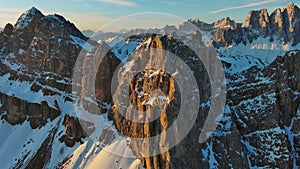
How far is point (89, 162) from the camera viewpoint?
11188cm

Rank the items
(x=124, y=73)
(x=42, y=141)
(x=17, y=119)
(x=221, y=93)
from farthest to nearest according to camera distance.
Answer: (x=17, y=119) → (x=42, y=141) → (x=124, y=73) → (x=221, y=93)

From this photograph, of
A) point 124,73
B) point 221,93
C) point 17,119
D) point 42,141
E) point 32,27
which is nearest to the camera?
point 221,93

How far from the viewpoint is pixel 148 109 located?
314 ft

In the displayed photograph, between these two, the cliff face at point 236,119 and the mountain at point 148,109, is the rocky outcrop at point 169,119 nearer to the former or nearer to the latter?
the cliff face at point 236,119

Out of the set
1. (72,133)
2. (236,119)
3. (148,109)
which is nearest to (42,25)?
(72,133)

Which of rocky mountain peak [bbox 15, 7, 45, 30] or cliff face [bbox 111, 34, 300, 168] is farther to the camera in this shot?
rocky mountain peak [bbox 15, 7, 45, 30]

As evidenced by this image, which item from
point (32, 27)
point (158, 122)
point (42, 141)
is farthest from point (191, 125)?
point (32, 27)

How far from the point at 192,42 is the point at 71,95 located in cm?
6986

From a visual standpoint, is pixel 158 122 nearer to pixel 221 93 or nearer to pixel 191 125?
pixel 191 125

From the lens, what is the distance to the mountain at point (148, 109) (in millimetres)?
93312

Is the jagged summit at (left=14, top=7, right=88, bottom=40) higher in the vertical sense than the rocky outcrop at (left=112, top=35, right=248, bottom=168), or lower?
higher

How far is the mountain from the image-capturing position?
9331 cm

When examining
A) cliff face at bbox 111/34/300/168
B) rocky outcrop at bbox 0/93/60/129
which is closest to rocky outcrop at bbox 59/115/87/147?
cliff face at bbox 111/34/300/168

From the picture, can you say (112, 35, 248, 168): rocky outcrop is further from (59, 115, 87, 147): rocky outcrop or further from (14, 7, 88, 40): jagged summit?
(14, 7, 88, 40): jagged summit
